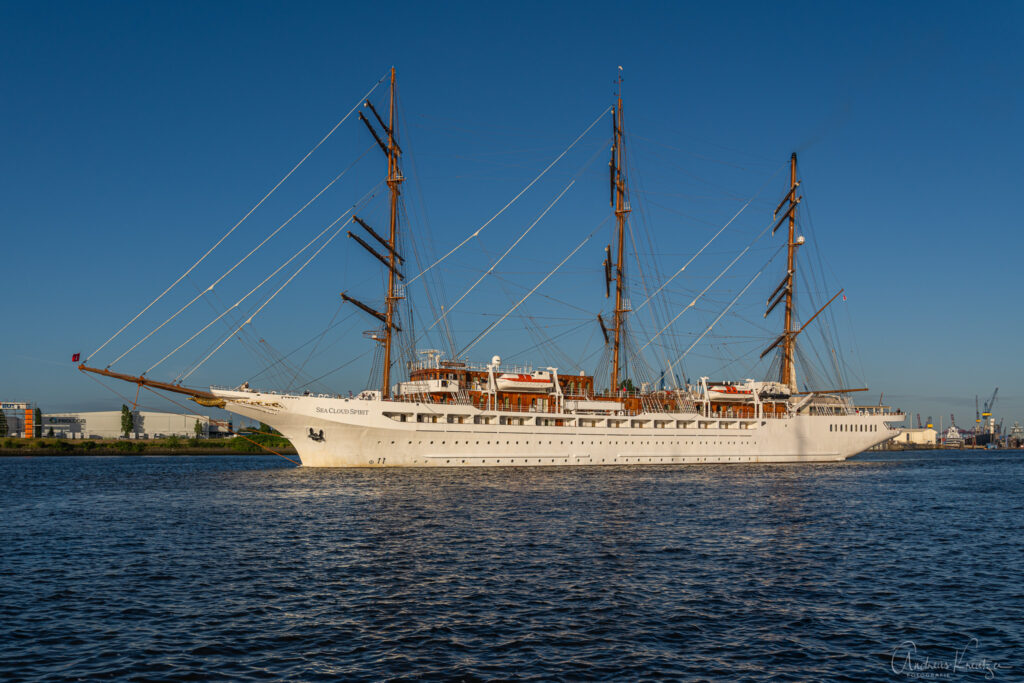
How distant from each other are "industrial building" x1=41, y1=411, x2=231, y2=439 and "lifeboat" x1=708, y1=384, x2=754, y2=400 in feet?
400

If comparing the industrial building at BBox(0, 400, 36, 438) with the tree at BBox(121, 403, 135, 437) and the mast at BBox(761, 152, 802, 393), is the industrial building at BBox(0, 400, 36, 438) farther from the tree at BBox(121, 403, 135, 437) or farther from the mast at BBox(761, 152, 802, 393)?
the mast at BBox(761, 152, 802, 393)

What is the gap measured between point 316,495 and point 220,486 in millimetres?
10907

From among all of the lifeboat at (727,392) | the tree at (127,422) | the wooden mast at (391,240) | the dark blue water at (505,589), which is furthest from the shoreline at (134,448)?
the dark blue water at (505,589)

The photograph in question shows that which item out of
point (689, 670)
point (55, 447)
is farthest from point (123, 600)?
point (55, 447)

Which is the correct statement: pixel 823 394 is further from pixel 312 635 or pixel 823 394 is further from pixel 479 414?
pixel 312 635

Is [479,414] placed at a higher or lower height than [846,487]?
higher

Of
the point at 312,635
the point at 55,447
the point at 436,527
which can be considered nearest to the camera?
the point at 312,635

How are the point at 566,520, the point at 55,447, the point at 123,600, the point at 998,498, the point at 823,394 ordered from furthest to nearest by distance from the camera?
1. the point at 55,447
2. the point at 823,394
3. the point at 998,498
4. the point at 566,520
5. the point at 123,600

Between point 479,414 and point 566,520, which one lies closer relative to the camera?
point 566,520

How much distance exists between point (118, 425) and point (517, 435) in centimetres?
14300

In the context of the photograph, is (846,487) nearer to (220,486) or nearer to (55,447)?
(220,486)

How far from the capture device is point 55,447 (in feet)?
332

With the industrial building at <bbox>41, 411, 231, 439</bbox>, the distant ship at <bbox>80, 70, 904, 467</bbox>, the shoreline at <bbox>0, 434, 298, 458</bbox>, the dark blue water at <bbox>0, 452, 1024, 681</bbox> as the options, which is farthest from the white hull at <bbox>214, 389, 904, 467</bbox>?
the industrial building at <bbox>41, 411, 231, 439</bbox>

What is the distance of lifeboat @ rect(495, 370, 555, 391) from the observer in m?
55.1
